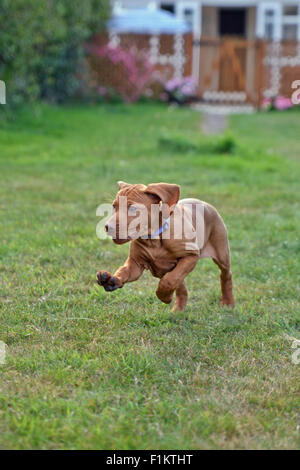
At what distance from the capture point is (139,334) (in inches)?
135

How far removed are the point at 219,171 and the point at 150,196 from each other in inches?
211

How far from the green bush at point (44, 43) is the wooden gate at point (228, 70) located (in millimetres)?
3852

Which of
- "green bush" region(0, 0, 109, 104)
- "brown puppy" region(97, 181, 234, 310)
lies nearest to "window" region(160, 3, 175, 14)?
"green bush" region(0, 0, 109, 104)

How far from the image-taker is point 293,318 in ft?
12.1

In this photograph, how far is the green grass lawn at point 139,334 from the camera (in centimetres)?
252

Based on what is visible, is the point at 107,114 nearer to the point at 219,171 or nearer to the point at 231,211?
the point at 219,171

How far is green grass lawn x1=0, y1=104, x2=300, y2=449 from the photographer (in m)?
2.52

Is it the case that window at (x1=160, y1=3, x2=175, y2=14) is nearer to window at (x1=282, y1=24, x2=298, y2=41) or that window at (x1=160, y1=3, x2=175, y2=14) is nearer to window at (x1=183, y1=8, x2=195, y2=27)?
window at (x1=183, y1=8, x2=195, y2=27)

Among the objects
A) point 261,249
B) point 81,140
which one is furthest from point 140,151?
point 261,249

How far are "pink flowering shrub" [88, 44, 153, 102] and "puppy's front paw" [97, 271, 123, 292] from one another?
1565cm

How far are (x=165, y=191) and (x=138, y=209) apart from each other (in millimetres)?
172

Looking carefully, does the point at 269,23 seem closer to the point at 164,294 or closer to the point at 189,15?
the point at 189,15

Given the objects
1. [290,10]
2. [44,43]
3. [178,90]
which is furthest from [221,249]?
[290,10]

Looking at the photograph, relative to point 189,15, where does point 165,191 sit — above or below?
below
